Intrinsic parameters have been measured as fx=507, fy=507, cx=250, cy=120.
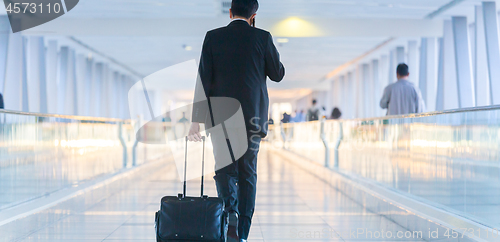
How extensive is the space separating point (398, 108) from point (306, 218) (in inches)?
95.2

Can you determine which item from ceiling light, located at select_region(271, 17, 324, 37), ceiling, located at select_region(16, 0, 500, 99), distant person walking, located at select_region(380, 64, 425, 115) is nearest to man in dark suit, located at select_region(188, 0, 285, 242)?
distant person walking, located at select_region(380, 64, 425, 115)

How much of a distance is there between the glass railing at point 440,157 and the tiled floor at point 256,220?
0.46 metres

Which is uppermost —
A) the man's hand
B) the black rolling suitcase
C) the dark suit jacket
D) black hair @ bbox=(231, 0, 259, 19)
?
black hair @ bbox=(231, 0, 259, 19)

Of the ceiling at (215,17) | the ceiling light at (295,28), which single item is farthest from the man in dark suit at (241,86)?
the ceiling light at (295,28)

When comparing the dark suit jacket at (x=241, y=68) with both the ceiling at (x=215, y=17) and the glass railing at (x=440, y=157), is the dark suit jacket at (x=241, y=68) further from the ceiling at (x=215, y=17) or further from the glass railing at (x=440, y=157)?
the ceiling at (x=215, y=17)

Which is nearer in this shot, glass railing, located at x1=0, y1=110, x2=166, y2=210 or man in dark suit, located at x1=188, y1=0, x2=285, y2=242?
man in dark suit, located at x1=188, y1=0, x2=285, y2=242

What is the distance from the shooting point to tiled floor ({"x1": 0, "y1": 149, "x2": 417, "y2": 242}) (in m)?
3.82

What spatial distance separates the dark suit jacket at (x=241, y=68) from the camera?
2.76 meters

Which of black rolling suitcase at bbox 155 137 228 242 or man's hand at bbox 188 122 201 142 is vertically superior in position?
man's hand at bbox 188 122 201 142

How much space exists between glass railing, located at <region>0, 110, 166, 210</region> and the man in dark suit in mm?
1940

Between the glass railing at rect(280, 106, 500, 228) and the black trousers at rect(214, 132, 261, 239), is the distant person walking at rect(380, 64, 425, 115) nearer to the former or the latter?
the glass railing at rect(280, 106, 500, 228)

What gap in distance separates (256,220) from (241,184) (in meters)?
1.84

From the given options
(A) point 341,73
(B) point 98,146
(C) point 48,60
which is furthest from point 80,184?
(A) point 341,73

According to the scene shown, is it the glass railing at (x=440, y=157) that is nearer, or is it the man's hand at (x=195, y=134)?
the man's hand at (x=195, y=134)
